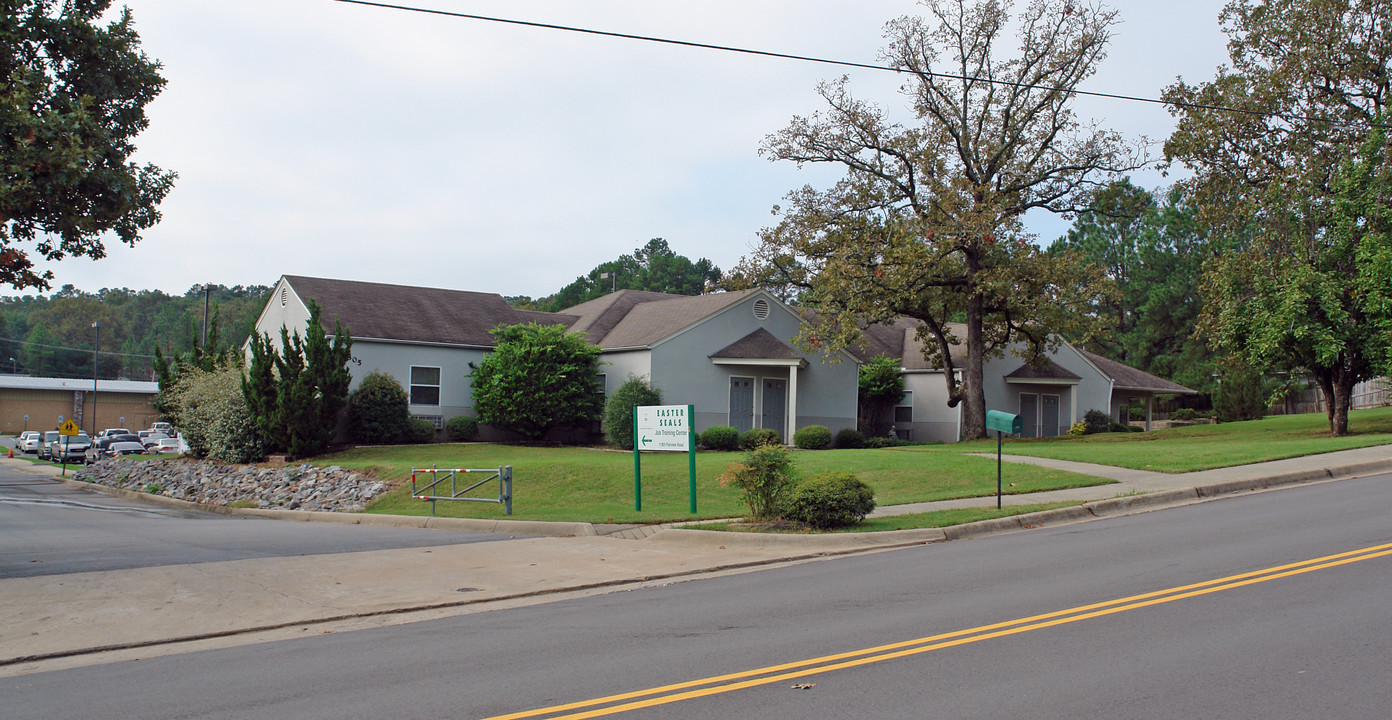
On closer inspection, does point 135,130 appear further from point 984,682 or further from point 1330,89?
point 1330,89

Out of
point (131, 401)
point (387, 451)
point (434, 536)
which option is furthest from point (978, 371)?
point (131, 401)

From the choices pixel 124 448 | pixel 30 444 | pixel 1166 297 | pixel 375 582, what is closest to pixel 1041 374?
pixel 1166 297

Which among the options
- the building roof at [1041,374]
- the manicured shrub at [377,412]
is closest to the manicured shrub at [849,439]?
the building roof at [1041,374]

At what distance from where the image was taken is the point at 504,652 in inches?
291

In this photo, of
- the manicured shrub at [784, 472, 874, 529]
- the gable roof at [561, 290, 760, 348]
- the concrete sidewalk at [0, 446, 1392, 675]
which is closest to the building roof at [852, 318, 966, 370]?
the gable roof at [561, 290, 760, 348]

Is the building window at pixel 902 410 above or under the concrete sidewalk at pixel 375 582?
above

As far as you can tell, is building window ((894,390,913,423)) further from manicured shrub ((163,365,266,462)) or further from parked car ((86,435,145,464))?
parked car ((86,435,145,464))

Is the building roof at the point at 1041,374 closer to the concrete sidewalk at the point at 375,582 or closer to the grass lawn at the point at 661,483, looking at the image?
the grass lawn at the point at 661,483

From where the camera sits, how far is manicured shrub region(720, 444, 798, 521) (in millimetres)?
14047

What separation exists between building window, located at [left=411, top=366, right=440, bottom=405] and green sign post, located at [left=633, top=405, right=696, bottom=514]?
1871 centimetres

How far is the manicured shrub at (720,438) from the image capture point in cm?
3095

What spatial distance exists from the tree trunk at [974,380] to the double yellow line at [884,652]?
2537 centimetres

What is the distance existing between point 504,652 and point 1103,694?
437 centimetres

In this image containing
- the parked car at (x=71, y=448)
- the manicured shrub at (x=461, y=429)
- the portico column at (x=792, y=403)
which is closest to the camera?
the portico column at (x=792, y=403)
